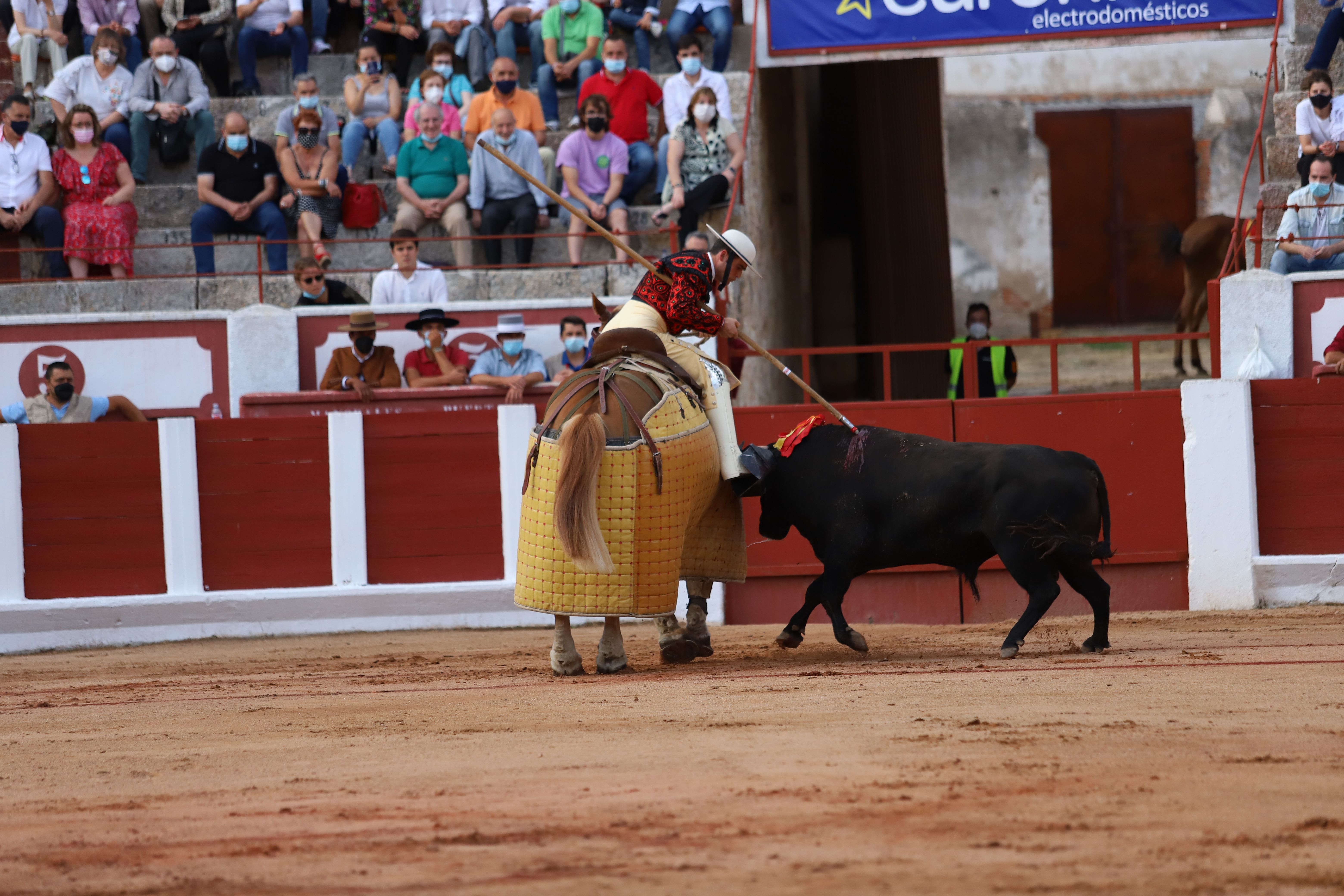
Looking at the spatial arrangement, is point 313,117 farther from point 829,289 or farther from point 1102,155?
point 1102,155

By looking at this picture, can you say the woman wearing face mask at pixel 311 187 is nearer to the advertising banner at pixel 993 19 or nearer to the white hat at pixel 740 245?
the advertising banner at pixel 993 19

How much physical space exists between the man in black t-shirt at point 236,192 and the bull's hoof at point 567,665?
586cm

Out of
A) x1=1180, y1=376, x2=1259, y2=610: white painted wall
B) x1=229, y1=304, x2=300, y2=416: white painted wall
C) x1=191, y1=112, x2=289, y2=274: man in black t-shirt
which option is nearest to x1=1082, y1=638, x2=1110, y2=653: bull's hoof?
x1=1180, y1=376, x2=1259, y2=610: white painted wall

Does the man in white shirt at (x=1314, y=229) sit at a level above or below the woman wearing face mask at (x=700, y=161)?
below

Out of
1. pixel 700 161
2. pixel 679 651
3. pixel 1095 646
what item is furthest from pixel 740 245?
pixel 700 161

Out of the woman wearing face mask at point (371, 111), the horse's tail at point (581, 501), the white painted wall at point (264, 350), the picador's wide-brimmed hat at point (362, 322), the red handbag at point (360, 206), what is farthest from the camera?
→ the woman wearing face mask at point (371, 111)

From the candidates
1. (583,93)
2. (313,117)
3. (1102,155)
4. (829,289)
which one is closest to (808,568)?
(583,93)

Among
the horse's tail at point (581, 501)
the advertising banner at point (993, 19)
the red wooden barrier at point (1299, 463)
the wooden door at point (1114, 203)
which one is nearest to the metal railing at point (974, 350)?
the red wooden barrier at point (1299, 463)

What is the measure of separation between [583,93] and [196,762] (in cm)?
768

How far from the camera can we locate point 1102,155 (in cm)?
1911

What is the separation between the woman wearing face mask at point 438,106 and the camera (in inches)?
431

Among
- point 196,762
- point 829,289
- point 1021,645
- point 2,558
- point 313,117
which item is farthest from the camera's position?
point 829,289

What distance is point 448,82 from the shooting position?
1144 centimetres

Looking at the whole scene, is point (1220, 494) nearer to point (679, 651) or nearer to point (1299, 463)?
point (1299, 463)
